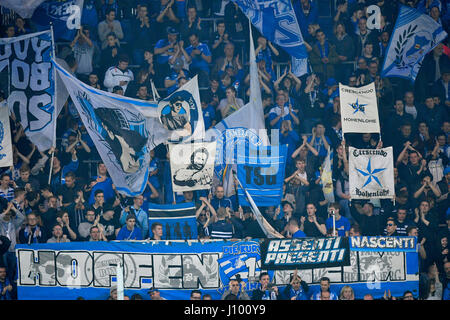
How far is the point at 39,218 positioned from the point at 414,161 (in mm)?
6601

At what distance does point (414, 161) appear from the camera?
490 inches

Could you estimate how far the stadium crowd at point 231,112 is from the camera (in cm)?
1173

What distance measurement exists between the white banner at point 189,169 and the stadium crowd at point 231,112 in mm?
228

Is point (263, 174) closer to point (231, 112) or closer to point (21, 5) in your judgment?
point (231, 112)

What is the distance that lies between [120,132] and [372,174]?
4.48 metres

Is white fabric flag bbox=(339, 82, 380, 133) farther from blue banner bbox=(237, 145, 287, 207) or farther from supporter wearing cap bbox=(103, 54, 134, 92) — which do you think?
supporter wearing cap bbox=(103, 54, 134, 92)

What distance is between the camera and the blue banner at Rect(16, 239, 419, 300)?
440 inches

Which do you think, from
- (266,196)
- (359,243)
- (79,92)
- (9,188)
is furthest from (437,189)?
(9,188)

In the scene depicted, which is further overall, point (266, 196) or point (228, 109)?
point (228, 109)

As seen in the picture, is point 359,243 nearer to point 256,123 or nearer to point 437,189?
point 437,189

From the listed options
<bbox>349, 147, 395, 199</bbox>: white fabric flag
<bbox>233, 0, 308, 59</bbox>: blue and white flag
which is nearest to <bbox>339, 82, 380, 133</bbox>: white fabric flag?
<bbox>349, 147, 395, 199</bbox>: white fabric flag

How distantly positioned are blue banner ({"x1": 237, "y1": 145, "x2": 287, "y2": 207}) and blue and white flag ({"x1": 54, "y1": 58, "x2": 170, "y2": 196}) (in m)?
1.68

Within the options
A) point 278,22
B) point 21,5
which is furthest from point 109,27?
point 278,22

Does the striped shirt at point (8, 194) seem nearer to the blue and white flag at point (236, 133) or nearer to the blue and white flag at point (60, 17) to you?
the blue and white flag at point (60, 17)
